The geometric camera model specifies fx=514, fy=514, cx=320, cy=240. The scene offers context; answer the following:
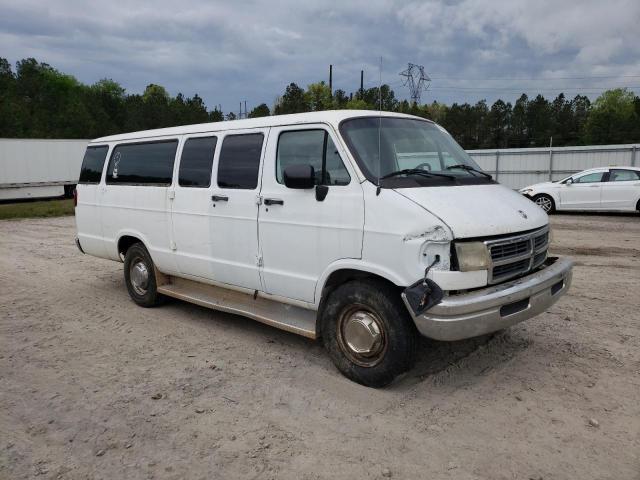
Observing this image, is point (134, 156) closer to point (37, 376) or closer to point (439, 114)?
point (37, 376)

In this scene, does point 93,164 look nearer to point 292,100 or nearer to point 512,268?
point 512,268

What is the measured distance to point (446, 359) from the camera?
185 inches

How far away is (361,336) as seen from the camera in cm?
415

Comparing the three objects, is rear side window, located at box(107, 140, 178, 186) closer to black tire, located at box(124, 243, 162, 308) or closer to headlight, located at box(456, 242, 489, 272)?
black tire, located at box(124, 243, 162, 308)

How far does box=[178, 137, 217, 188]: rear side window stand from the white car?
1411 cm

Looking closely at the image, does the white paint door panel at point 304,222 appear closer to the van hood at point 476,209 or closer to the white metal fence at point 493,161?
the van hood at point 476,209

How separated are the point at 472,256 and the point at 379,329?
93 centimetres

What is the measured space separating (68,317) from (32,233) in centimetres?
950

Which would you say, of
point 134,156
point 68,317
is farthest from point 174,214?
point 68,317

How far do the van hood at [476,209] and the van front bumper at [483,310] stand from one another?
434 millimetres

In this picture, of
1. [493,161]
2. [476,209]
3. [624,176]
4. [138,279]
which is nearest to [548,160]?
[493,161]

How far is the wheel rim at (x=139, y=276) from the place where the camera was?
654 cm

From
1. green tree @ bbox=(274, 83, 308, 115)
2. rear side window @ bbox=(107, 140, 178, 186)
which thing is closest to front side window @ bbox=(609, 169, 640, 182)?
rear side window @ bbox=(107, 140, 178, 186)

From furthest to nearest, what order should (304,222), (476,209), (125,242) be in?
(125,242), (304,222), (476,209)
